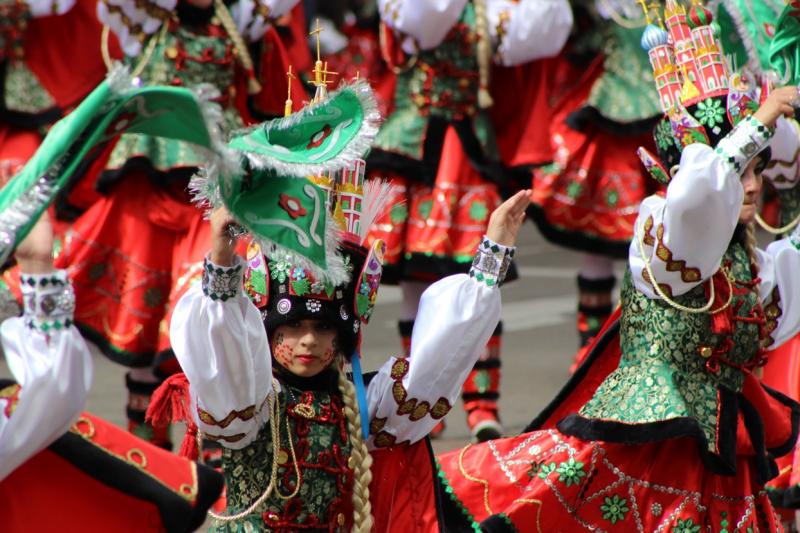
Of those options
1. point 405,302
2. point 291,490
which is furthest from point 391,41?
point 291,490

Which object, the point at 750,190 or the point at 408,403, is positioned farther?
the point at 750,190

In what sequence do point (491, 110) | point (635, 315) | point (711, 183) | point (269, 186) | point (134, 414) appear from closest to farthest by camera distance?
1. point (269, 186)
2. point (711, 183)
3. point (635, 315)
4. point (134, 414)
5. point (491, 110)

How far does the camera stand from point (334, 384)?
12.1 ft

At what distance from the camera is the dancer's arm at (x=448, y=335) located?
3.62 metres

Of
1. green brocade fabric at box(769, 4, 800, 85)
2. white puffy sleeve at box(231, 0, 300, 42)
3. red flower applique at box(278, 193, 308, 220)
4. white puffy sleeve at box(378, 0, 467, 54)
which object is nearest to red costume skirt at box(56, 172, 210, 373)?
white puffy sleeve at box(231, 0, 300, 42)

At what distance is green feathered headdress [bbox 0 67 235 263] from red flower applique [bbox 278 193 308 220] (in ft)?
0.86

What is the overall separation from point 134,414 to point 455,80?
187 cm

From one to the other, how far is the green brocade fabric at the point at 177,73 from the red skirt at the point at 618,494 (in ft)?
6.10

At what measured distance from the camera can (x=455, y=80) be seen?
6.30m

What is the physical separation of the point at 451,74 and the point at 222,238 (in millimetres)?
3269

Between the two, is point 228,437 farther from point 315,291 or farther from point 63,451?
point 63,451

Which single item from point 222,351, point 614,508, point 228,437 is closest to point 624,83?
point 614,508

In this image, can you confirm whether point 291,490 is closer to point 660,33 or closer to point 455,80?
point 660,33

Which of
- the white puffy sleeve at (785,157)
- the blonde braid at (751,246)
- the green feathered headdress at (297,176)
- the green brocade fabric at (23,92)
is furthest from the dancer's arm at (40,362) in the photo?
the green brocade fabric at (23,92)
